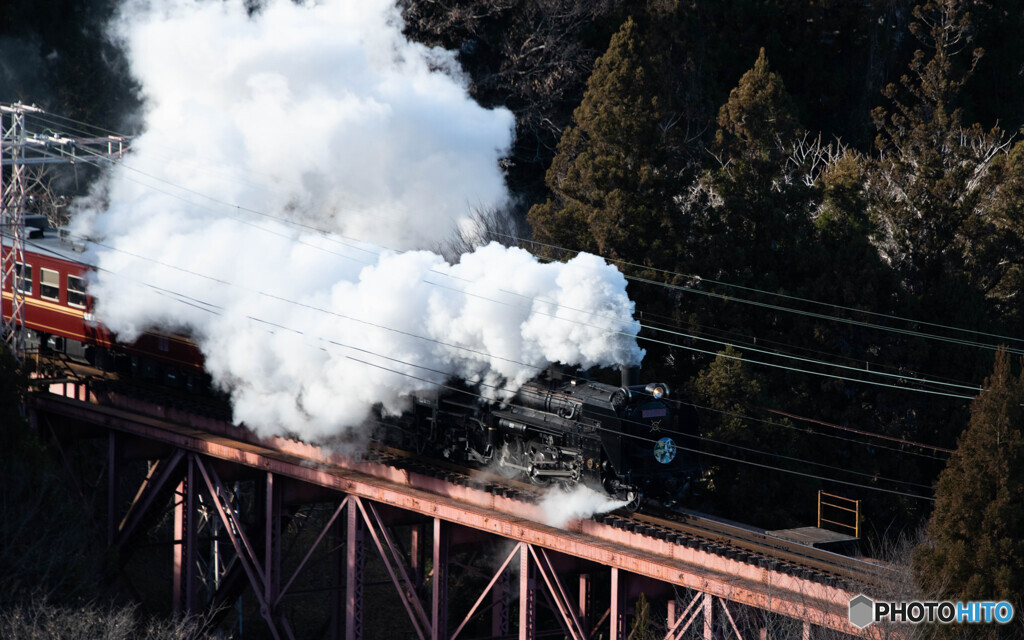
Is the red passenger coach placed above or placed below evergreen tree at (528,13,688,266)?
below

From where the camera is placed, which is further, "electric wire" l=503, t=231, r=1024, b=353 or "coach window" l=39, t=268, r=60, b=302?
"electric wire" l=503, t=231, r=1024, b=353

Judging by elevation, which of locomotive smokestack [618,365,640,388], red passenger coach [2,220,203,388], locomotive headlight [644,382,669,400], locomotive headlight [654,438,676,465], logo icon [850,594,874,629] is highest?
red passenger coach [2,220,203,388]

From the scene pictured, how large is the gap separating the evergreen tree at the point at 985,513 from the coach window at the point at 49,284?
26269mm

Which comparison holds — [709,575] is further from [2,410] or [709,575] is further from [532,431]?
[2,410]

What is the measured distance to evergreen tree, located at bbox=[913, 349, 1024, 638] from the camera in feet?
67.4

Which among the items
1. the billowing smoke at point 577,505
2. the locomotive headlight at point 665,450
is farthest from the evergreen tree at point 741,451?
the billowing smoke at point 577,505

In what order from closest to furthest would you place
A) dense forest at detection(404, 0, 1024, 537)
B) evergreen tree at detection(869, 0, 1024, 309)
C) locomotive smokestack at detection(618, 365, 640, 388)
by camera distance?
locomotive smokestack at detection(618, 365, 640, 388)
dense forest at detection(404, 0, 1024, 537)
evergreen tree at detection(869, 0, 1024, 309)

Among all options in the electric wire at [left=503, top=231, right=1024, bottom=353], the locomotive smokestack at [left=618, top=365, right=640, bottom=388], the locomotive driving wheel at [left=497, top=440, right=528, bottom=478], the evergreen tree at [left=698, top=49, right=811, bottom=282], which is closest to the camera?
the locomotive smokestack at [left=618, top=365, right=640, bottom=388]

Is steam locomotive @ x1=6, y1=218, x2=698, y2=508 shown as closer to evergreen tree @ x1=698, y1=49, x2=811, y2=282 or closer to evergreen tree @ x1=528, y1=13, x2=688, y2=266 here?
evergreen tree @ x1=528, y1=13, x2=688, y2=266

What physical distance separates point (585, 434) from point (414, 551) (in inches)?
373

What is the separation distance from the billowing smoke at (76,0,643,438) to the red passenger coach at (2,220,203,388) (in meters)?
0.74

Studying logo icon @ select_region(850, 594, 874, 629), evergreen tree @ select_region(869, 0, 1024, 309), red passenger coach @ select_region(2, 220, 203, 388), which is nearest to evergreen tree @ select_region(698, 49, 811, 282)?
evergreen tree @ select_region(869, 0, 1024, 309)

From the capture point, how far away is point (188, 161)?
4209cm

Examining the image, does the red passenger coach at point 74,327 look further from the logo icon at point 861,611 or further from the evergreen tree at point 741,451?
the logo icon at point 861,611
